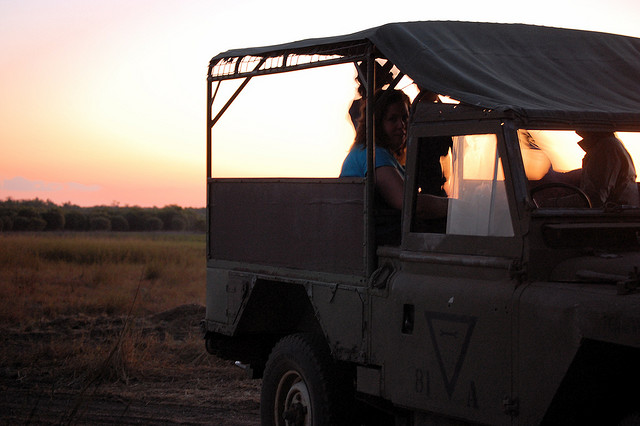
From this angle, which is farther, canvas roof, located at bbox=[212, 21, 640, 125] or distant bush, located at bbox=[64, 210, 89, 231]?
distant bush, located at bbox=[64, 210, 89, 231]

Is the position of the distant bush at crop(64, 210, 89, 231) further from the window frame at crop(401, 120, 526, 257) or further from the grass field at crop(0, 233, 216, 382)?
the window frame at crop(401, 120, 526, 257)

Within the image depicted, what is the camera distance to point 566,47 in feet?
20.3

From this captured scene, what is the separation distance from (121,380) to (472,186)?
647 centimetres

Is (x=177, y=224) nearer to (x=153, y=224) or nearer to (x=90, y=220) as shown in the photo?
(x=153, y=224)

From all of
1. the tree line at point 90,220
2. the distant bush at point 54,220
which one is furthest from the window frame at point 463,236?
the distant bush at point 54,220

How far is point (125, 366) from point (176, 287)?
1240 cm

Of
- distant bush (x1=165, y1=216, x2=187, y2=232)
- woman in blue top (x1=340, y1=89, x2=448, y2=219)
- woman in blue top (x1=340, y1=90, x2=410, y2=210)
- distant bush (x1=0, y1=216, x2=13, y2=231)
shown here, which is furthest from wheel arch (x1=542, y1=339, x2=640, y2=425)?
distant bush (x1=165, y1=216, x2=187, y2=232)

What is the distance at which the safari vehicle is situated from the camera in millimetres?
4426

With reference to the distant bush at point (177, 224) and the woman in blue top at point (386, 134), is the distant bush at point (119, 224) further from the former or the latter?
the woman in blue top at point (386, 134)

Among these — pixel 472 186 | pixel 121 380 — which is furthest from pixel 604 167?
pixel 121 380

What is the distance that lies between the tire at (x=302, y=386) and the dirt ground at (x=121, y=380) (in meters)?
1.06

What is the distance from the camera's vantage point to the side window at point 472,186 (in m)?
4.98

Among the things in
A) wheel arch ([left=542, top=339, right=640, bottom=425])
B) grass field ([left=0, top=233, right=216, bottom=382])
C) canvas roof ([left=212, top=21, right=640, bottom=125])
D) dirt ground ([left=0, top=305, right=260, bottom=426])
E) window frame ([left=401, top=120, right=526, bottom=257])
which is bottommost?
dirt ground ([left=0, top=305, right=260, bottom=426])

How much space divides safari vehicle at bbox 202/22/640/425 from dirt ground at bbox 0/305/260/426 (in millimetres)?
1300
